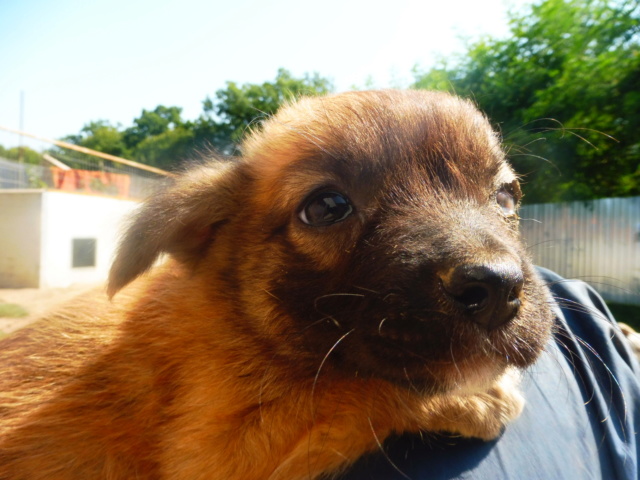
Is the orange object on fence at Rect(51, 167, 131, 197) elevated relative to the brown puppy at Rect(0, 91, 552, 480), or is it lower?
elevated

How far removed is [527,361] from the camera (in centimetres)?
126

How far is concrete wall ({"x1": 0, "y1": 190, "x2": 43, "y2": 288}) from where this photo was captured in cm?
270

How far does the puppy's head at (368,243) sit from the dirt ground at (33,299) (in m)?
1.04

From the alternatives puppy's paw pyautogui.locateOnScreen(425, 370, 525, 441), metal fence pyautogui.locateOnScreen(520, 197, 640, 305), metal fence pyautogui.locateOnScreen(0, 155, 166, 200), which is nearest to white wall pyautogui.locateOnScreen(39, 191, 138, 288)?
metal fence pyautogui.locateOnScreen(0, 155, 166, 200)

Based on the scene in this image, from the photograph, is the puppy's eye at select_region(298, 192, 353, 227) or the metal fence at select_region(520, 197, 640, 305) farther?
the metal fence at select_region(520, 197, 640, 305)

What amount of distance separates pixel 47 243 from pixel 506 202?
2783mm

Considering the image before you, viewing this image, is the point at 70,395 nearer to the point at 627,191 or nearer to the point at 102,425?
the point at 102,425

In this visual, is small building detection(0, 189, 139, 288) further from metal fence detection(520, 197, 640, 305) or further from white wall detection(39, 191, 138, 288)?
metal fence detection(520, 197, 640, 305)

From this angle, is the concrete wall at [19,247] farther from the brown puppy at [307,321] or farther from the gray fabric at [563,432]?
the gray fabric at [563,432]

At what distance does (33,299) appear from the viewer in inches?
106

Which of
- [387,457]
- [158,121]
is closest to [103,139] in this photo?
[158,121]

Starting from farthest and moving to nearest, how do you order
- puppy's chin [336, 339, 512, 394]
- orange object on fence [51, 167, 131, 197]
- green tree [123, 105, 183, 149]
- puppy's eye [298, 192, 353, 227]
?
1. green tree [123, 105, 183, 149]
2. orange object on fence [51, 167, 131, 197]
3. puppy's eye [298, 192, 353, 227]
4. puppy's chin [336, 339, 512, 394]

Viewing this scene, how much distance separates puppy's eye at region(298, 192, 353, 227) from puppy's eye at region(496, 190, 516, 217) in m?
0.71

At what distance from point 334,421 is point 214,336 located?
58 cm
